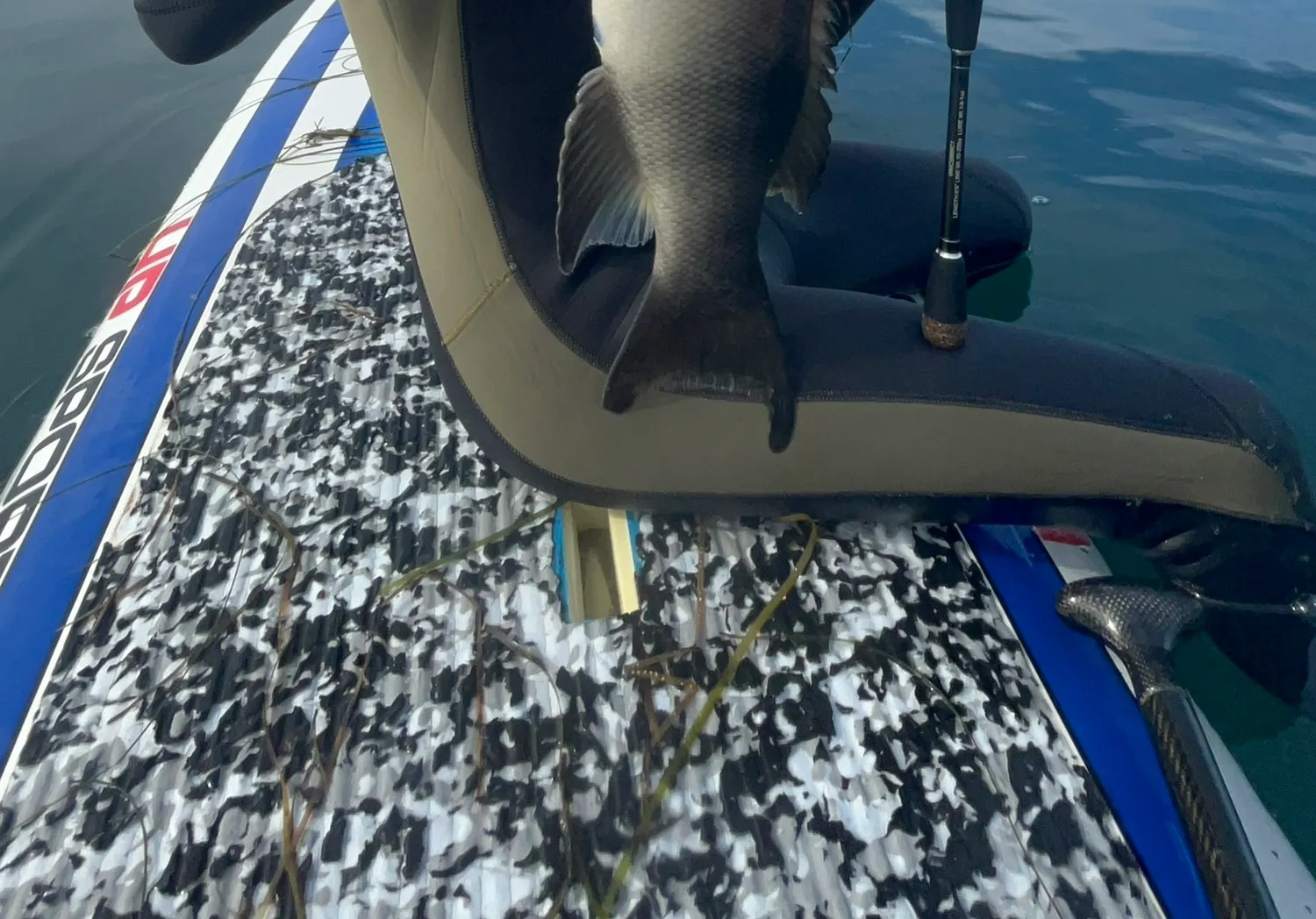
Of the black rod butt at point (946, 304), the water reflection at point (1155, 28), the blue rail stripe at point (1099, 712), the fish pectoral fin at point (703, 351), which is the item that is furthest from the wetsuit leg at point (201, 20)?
the water reflection at point (1155, 28)

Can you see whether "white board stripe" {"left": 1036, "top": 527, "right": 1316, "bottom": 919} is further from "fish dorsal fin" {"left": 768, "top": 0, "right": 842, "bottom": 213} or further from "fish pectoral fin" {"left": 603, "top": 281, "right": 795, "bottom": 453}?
"fish dorsal fin" {"left": 768, "top": 0, "right": 842, "bottom": 213}

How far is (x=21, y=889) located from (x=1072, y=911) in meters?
1.50

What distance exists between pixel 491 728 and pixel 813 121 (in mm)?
1050

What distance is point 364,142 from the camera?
3109 mm

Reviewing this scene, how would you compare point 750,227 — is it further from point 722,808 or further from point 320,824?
point 320,824

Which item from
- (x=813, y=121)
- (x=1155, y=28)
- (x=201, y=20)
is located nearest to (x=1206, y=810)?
(x=813, y=121)

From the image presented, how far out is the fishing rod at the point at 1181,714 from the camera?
1.23 m

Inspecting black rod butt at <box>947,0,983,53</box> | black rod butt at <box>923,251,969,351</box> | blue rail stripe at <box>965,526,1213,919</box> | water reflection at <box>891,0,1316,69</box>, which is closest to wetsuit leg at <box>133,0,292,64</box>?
black rod butt at <box>947,0,983,53</box>

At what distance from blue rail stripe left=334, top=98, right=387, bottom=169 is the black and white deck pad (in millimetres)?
1480

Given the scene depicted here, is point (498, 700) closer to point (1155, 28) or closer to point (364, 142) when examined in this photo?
point (364, 142)

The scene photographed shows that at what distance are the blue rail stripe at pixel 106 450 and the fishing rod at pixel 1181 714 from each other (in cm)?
185

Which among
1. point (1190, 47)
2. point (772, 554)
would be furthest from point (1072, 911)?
point (1190, 47)

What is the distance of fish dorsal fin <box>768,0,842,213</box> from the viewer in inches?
41.1

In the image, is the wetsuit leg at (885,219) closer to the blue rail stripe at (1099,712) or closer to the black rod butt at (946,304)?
the black rod butt at (946,304)
